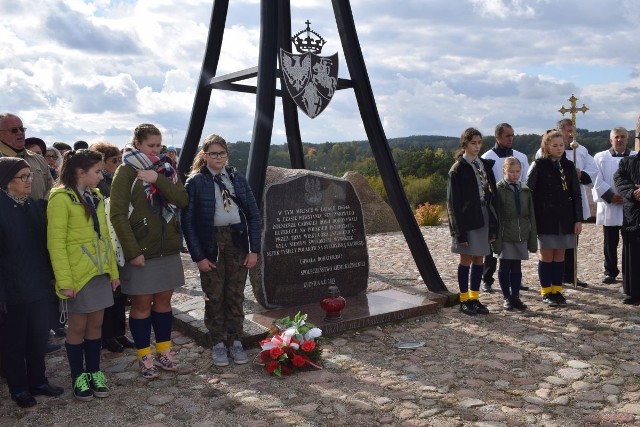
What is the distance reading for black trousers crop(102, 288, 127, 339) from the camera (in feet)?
17.3

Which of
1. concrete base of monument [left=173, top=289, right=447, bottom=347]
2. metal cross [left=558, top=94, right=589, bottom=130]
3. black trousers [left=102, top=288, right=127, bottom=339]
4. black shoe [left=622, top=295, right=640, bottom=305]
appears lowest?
black shoe [left=622, top=295, right=640, bottom=305]

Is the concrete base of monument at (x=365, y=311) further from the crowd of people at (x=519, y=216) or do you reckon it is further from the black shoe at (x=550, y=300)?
the black shoe at (x=550, y=300)

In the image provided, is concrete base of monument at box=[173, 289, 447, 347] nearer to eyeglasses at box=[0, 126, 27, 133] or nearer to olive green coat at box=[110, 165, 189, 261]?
olive green coat at box=[110, 165, 189, 261]

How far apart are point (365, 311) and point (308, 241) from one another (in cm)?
93

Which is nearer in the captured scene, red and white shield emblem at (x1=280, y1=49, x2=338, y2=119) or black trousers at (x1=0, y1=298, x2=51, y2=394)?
black trousers at (x1=0, y1=298, x2=51, y2=394)

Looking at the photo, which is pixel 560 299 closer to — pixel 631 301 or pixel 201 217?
pixel 631 301

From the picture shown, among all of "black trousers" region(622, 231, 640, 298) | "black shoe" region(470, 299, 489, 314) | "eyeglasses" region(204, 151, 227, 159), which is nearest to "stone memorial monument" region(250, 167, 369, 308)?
"black shoe" region(470, 299, 489, 314)

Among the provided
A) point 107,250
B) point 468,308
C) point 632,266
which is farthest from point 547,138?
point 107,250

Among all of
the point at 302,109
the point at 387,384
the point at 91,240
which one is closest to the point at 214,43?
the point at 302,109

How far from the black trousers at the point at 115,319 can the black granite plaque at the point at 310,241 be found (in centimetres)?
138

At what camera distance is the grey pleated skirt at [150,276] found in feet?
14.6

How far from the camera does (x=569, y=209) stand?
643cm

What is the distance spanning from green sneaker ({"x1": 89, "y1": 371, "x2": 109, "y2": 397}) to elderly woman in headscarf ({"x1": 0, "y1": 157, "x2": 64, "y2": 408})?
270mm

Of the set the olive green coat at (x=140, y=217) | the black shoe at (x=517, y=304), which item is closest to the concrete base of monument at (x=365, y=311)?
the black shoe at (x=517, y=304)
